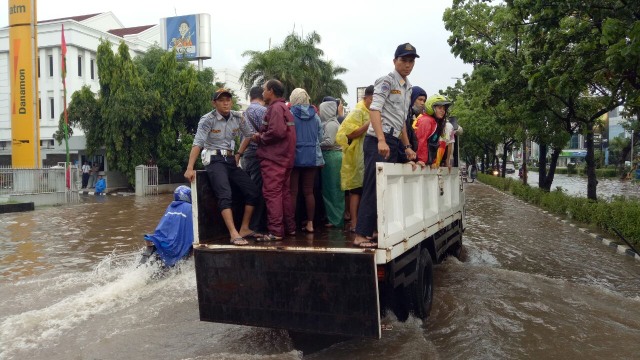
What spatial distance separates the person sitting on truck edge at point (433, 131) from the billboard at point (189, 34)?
46122 millimetres

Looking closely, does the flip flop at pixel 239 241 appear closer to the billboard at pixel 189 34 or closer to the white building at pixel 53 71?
the white building at pixel 53 71

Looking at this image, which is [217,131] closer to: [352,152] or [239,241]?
[239,241]

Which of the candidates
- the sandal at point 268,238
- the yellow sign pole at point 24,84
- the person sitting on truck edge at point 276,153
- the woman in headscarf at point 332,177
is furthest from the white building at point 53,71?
the sandal at point 268,238

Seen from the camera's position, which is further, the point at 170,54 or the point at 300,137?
the point at 170,54

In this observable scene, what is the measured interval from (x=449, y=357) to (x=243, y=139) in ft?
9.35

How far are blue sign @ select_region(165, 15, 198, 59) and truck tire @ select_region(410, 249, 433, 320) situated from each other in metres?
→ 47.8

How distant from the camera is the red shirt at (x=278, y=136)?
4.93m

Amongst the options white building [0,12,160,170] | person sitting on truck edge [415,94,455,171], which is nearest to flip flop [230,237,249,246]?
person sitting on truck edge [415,94,455,171]

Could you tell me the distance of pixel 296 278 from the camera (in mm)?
4180

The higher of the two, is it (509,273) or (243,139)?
(243,139)

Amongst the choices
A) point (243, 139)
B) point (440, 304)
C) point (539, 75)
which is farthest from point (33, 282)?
point (539, 75)

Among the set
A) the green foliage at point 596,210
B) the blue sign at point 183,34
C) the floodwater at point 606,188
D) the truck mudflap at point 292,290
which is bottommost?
the floodwater at point 606,188

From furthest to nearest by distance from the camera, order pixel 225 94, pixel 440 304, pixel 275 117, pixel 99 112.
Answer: pixel 99 112 < pixel 440 304 < pixel 225 94 < pixel 275 117

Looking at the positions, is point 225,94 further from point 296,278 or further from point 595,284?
point 595,284
